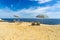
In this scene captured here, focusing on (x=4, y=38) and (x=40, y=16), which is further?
(x=40, y=16)

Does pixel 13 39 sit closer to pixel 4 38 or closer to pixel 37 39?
pixel 4 38

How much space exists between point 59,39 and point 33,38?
1.84 m

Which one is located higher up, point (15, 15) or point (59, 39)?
point (15, 15)

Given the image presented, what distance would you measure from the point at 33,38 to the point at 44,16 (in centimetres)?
1890

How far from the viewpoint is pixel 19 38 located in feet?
30.5

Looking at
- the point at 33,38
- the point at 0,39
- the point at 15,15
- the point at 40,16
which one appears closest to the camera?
the point at 0,39

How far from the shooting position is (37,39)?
9.16 metres

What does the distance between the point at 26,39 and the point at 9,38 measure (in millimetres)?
1186

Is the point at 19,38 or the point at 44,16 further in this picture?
the point at 44,16

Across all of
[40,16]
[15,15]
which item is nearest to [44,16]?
[40,16]

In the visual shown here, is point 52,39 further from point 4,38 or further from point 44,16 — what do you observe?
point 44,16

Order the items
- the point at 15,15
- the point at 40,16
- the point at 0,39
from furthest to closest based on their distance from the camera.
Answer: the point at 15,15, the point at 40,16, the point at 0,39

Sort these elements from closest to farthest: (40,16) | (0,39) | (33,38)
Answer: (0,39), (33,38), (40,16)

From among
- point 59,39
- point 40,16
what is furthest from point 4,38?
point 40,16
